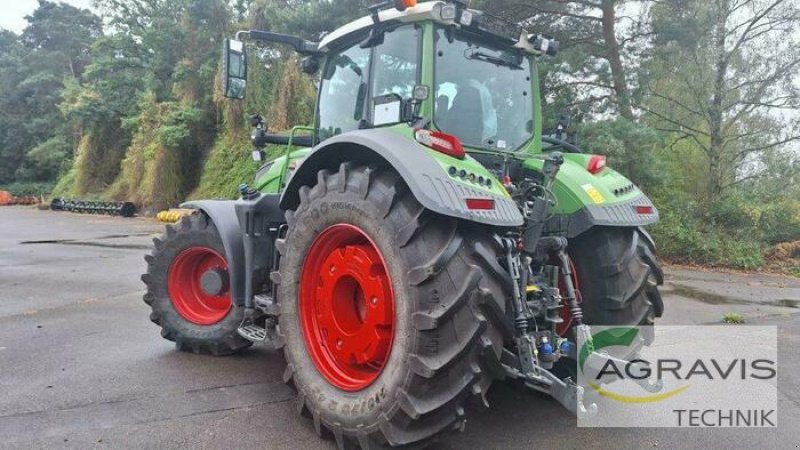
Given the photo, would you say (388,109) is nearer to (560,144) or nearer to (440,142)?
(440,142)

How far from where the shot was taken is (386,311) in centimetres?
261

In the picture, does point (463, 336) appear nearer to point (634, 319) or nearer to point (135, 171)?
point (634, 319)

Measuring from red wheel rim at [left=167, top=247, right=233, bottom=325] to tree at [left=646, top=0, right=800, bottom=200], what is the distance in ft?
32.5

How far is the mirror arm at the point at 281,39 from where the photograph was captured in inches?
148

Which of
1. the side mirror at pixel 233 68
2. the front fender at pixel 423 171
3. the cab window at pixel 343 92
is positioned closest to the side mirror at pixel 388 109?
the cab window at pixel 343 92

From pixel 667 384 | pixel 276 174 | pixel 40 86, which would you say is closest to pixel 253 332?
pixel 276 174

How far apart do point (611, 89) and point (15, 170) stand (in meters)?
42.4

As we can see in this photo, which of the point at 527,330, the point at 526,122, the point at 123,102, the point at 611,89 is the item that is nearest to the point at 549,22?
the point at 611,89

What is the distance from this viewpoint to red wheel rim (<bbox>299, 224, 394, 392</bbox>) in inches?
104

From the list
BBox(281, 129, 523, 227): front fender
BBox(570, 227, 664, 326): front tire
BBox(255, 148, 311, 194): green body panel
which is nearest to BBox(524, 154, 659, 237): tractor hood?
BBox(570, 227, 664, 326): front tire

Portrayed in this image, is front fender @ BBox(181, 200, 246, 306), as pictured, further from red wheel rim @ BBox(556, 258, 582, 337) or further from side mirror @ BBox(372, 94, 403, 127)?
red wheel rim @ BBox(556, 258, 582, 337)

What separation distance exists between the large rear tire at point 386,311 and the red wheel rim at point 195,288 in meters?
1.63

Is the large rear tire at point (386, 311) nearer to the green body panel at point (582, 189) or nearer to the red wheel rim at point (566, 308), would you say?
the red wheel rim at point (566, 308)

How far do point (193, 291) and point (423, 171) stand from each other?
2869 mm
